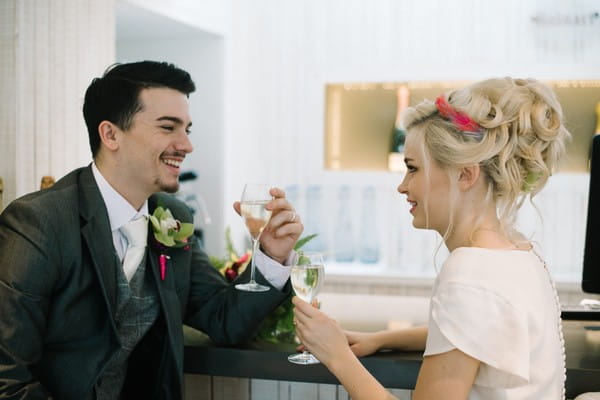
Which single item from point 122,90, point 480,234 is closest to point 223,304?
point 122,90

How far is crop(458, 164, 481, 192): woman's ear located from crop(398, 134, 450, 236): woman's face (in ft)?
0.09

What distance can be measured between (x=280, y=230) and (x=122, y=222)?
0.39 meters

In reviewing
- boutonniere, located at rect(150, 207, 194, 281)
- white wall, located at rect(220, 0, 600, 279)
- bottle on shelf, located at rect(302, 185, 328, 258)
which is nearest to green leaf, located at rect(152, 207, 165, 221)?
boutonniere, located at rect(150, 207, 194, 281)

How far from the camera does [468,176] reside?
4.54 feet

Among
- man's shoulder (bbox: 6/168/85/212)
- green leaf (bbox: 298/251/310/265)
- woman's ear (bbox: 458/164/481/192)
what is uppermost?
woman's ear (bbox: 458/164/481/192)

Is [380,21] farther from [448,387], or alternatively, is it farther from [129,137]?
[448,387]

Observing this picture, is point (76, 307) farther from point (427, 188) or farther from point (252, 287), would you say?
point (427, 188)

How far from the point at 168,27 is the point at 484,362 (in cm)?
273

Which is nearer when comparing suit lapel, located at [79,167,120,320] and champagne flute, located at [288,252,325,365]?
champagne flute, located at [288,252,325,365]

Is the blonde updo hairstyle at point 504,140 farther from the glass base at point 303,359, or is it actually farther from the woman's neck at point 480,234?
the glass base at point 303,359

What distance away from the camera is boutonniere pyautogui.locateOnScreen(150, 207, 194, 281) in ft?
5.84

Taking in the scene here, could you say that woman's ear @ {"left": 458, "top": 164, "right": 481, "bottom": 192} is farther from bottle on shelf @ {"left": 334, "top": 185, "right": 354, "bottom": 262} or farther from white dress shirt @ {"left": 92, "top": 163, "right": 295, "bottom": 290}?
bottle on shelf @ {"left": 334, "top": 185, "right": 354, "bottom": 262}

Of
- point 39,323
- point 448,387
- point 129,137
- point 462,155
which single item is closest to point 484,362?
point 448,387

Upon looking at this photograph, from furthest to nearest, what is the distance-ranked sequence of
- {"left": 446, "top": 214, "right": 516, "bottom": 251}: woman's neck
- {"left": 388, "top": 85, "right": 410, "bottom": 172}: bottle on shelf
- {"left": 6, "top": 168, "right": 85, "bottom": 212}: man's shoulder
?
{"left": 388, "top": 85, "right": 410, "bottom": 172}: bottle on shelf → {"left": 6, "top": 168, "right": 85, "bottom": 212}: man's shoulder → {"left": 446, "top": 214, "right": 516, "bottom": 251}: woman's neck
